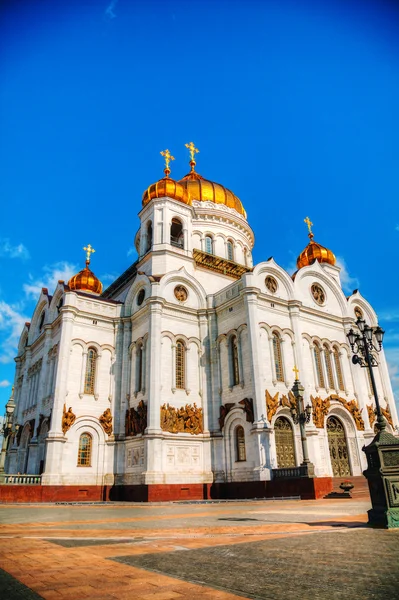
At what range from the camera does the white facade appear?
24.8 m

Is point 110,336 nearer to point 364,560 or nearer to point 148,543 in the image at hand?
point 148,543

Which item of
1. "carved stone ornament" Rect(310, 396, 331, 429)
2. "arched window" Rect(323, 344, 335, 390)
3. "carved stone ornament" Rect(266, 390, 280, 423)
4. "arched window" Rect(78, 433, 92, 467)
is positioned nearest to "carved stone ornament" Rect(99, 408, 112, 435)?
"arched window" Rect(78, 433, 92, 467)

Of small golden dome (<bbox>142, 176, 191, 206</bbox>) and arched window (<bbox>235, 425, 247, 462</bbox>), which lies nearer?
arched window (<bbox>235, 425, 247, 462</bbox>)

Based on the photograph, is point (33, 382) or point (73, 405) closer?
point (73, 405)

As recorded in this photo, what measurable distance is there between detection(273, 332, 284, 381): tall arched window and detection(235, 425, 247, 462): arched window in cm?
380

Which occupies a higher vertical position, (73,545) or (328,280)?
(328,280)

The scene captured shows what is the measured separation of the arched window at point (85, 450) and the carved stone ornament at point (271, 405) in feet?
36.3

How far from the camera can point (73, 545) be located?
6.43 meters

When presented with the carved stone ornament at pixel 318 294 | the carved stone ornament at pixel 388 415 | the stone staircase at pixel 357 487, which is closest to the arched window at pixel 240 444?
the stone staircase at pixel 357 487

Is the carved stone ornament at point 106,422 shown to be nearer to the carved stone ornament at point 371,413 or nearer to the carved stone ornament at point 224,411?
the carved stone ornament at point 224,411

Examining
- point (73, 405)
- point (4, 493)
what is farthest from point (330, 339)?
point (4, 493)

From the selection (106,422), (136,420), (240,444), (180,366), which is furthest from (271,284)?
(106,422)

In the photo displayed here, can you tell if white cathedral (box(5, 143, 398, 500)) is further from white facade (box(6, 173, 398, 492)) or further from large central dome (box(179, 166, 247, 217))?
large central dome (box(179, 166, 247, 217))

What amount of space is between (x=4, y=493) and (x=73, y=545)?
18.7m
